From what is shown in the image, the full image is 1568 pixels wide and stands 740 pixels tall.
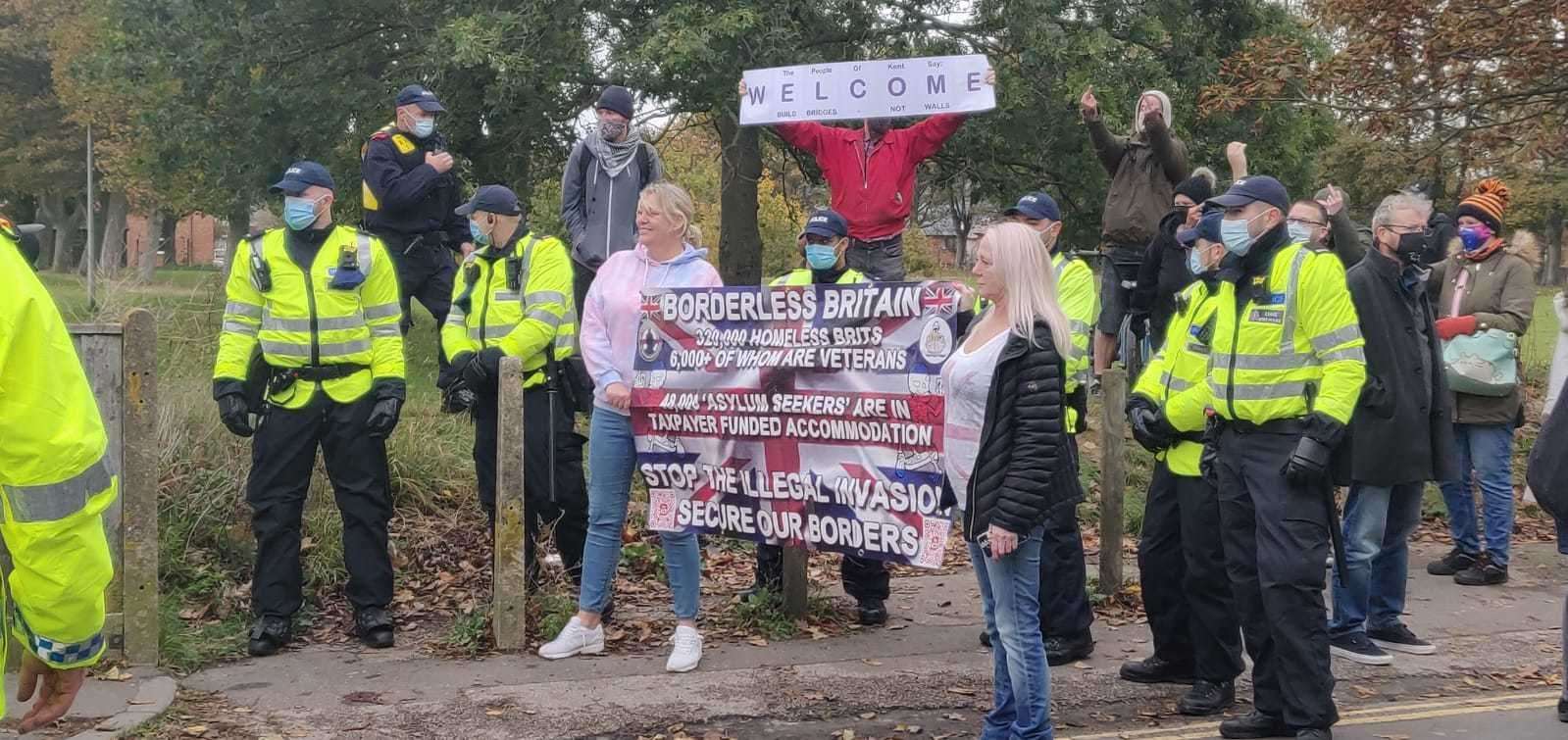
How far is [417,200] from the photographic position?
9.52 m

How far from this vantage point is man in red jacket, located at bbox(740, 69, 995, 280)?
8.58 meters

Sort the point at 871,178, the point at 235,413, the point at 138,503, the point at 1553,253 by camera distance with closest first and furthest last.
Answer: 1. the point at 138,503
2. the point at 235,413
3. the point at 871,178
4. the point at 1553,253

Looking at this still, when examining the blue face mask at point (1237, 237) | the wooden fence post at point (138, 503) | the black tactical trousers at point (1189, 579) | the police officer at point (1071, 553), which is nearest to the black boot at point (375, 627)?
the wooden fence post at point (138, 503)

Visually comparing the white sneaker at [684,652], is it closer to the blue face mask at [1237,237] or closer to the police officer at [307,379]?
the police officer at [307,379]

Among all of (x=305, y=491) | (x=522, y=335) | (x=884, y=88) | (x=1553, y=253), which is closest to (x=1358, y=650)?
(x=884, y=88)

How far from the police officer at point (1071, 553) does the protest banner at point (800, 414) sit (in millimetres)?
925

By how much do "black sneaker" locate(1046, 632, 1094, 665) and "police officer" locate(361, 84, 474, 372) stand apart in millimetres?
4215

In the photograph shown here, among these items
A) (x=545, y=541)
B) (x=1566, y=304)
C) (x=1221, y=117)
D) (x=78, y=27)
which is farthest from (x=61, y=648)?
(x=78, y=27)

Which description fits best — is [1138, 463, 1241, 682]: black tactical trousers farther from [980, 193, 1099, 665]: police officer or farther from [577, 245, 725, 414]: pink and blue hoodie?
[577, 245, 725, 414]: pink and blue hoodie

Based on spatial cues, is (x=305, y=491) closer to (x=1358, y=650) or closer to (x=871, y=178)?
(x=871, y=178)

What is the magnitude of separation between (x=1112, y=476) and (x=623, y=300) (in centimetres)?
310

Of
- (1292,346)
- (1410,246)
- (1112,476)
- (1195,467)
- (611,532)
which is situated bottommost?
(611,532)

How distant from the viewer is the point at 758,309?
6.62 meters

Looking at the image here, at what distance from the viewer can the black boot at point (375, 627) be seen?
7.04 m
